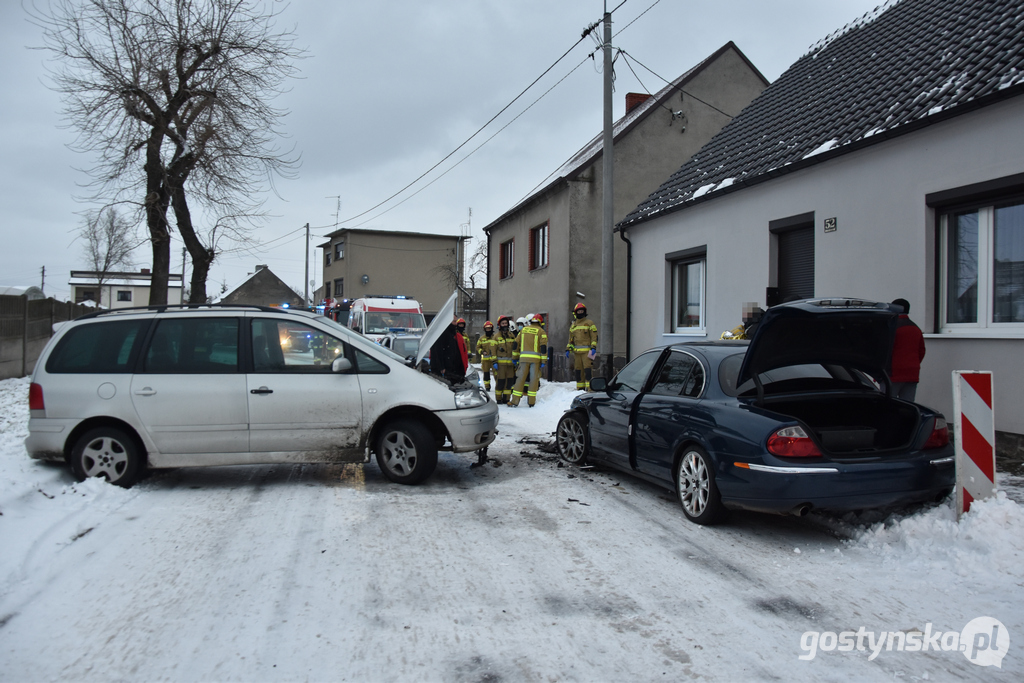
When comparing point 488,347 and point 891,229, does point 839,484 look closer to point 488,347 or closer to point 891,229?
point 891,229

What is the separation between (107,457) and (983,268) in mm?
9102

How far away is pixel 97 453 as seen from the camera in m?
6.32

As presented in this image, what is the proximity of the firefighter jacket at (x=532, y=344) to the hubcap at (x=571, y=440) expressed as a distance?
5092mm

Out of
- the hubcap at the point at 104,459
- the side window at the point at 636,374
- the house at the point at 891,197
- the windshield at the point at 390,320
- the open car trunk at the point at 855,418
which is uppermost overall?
the house at the point at 891,197

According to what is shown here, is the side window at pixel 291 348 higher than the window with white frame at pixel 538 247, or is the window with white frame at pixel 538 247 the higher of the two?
the window with white frame at pixel 538 247

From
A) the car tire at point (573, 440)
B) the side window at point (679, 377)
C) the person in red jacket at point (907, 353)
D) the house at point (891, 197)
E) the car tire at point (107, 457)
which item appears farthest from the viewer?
the car tire at point (573, 440)

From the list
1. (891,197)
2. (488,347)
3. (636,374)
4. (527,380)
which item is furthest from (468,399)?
(488,347)

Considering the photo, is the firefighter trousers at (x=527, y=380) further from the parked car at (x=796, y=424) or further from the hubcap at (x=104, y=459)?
the hubcap at (x=104, y=459)

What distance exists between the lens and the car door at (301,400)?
6414mm

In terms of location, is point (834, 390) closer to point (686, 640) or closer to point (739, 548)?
point (739, 548)

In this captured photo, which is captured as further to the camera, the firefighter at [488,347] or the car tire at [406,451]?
the firefighter at [488,347]

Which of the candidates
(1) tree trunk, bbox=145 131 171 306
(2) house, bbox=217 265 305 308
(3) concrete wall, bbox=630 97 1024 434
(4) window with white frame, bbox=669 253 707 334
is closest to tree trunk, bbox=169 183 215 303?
(1) tree trunk, bbox=145 131 171 306

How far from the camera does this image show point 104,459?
633cm

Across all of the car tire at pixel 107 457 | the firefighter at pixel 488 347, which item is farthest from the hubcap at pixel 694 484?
the firefighter at pixel 488 347
